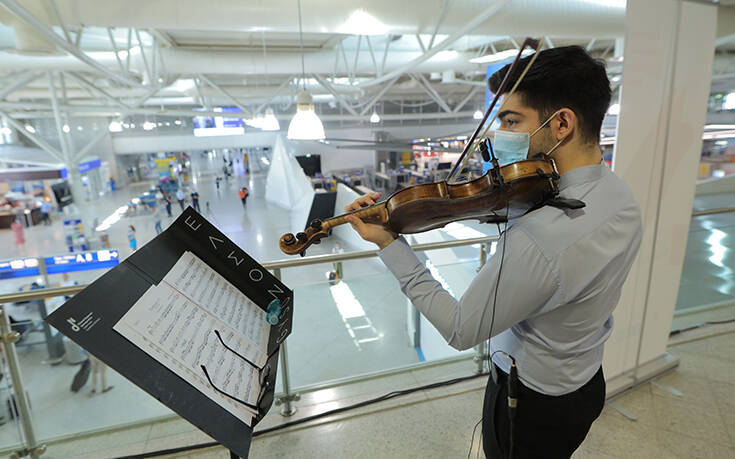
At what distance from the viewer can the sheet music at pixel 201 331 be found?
2.81 feet

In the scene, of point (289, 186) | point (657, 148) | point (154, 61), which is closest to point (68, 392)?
point (657, 148)

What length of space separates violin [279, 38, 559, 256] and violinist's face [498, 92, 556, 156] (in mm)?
24

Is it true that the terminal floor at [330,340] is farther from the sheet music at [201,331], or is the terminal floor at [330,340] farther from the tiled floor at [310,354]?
the sheet music at [201,331]

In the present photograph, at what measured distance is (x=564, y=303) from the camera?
2.84 feet

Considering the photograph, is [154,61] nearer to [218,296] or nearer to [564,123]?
[218,296]

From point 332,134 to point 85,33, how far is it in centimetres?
1718

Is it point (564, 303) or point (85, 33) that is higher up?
point (85, 33)

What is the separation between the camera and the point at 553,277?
83 centimetres

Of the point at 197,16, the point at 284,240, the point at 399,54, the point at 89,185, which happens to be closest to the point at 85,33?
the point at 197,16

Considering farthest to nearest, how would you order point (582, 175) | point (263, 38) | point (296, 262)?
point (263, 38) < point (296, 262) < point (582, 175)

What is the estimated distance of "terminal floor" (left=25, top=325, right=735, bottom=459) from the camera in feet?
6.29

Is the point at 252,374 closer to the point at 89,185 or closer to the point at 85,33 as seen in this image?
the point at 85,33

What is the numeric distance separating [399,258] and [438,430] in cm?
152

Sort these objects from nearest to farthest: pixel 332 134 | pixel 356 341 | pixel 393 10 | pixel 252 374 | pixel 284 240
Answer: pixel 252 374, pixel 284 240, pixel 393 10, pixel 356 341, pixel 332 134
